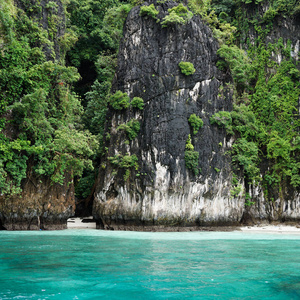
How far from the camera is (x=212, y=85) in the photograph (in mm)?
21734

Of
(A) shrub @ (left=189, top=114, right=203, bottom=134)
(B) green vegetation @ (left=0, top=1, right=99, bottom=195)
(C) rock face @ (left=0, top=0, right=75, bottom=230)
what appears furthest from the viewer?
(A) shrub @ (left=189, top=114, right=203, bottom=134)

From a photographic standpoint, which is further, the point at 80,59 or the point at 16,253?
the point at 80,59

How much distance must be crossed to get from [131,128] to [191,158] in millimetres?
3917

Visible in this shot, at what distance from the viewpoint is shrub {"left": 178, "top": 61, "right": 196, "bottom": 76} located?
20.8 m

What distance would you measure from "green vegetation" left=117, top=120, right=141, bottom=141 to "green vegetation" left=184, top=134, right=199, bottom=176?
10.1ft

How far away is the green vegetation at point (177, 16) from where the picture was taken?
2119 cm

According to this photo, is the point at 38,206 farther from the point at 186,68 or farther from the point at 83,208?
the point at 186,68

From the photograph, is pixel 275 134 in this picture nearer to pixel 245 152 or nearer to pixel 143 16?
pixel 245 152

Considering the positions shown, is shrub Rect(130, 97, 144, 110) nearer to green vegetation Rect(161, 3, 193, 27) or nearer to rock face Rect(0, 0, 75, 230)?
green vegetation Rect(161, 3, 193, 27)

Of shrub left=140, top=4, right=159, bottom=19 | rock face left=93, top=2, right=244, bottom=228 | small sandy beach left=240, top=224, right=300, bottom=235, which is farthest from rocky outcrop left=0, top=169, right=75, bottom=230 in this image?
shrub left=140, top=4, right=159, bottom=19

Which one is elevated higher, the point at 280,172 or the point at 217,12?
the point at 217,12

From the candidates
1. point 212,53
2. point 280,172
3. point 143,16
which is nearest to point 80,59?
point 143,16

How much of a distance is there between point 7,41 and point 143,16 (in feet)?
29.3

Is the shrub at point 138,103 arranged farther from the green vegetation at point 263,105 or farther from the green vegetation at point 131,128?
the green vegetation at point 263,105
